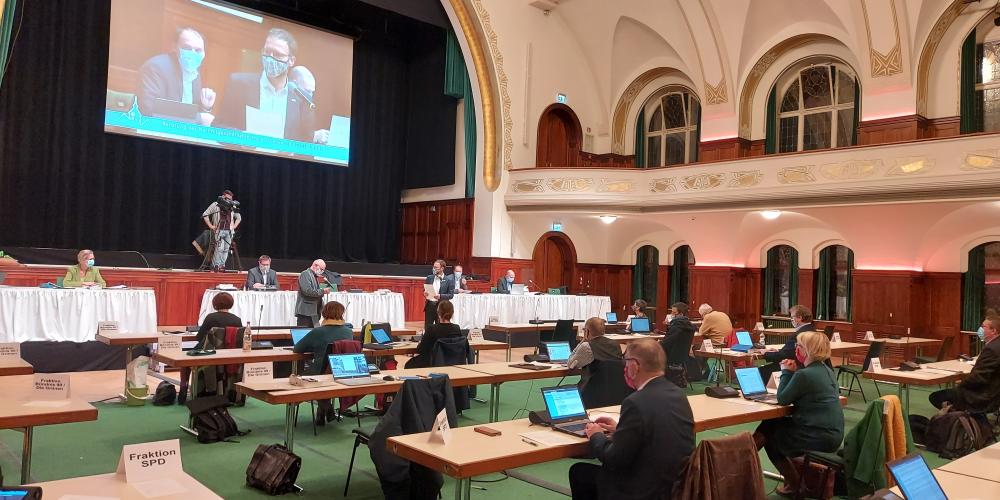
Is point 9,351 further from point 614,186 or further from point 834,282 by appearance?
point 834,282

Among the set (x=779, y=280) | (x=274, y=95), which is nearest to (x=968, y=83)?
(x=779, y=280)

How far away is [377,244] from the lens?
1884cm

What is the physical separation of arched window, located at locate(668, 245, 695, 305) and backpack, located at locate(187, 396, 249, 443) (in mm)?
13598

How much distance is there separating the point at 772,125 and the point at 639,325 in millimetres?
7854

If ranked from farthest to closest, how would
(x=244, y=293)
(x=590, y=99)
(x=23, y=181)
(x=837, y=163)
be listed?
1. (x=590, y=99)
2. (x=23, y=181)
3. (x=837, y=163)
4. (x=244, y=293)

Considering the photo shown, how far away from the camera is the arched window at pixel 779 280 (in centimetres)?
1580

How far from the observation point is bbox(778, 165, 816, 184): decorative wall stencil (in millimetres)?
12945

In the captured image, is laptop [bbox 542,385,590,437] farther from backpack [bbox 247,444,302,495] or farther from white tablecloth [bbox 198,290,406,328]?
white tablecloth [bbox 198,290,406,328]

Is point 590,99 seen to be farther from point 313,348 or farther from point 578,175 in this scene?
point 313,348

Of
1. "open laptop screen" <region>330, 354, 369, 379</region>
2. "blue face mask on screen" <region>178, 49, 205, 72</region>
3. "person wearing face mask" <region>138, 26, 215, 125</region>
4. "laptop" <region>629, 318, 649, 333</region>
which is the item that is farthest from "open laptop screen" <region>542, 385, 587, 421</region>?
"blue face mask on screen" <region>178, 49, 205, 72</region>

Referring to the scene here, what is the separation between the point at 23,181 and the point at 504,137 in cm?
975

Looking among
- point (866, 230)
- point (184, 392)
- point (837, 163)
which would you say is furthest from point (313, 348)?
point (866, 230)

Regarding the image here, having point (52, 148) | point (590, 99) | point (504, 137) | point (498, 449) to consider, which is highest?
point (590, 99)

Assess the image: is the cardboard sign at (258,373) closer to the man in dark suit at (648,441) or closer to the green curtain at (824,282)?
the man in dark suit at (648,441)
